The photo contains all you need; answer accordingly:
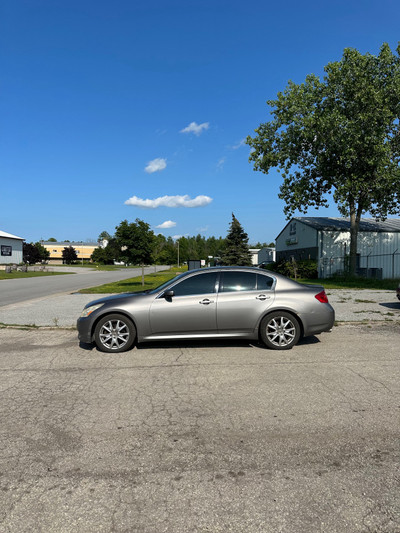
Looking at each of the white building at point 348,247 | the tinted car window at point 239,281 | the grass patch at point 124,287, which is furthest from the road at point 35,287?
the white building at point 348,247

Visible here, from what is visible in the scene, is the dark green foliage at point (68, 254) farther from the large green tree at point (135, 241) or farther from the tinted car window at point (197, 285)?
the tinted car window at point (197, 285)

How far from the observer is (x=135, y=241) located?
22531mm

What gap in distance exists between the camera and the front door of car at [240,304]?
655cm

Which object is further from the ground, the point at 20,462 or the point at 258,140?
the point at 258,140

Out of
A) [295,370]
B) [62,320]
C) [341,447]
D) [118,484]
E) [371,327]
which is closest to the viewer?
[118,484]

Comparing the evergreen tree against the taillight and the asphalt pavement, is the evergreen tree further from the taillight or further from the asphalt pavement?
the taillight

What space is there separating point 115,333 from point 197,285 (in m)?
1.68

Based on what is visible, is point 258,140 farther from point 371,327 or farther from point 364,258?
point 371,327

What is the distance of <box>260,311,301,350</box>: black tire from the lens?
21.7ft

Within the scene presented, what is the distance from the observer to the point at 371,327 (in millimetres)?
8859

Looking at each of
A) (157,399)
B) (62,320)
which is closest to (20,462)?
(157,399)

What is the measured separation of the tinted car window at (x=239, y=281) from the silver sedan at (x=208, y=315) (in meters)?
0.02

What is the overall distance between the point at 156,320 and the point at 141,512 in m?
4.20

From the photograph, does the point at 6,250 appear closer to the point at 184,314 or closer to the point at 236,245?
the point at 236,245
